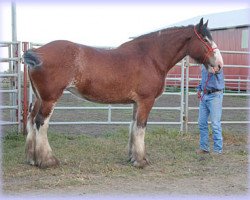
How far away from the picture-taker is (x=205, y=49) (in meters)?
6.05

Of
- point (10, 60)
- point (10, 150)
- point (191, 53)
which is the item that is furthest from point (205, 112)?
point (10, 60)

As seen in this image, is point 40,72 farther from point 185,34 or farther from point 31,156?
point 185,34

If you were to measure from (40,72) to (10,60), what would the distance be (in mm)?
2737

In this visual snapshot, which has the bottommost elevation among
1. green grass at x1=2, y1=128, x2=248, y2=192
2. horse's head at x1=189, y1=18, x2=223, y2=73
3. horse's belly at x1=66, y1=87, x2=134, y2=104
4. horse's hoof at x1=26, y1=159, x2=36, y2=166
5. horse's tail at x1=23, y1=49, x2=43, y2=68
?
A: green grass at x1=2, y1=128, x2=248, y2=192

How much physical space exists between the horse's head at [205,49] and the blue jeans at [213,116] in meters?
0.67

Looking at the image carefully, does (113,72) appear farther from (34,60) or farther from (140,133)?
(34,60)

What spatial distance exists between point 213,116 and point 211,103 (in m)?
0.23

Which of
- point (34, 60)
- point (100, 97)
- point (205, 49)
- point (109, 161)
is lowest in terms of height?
point (109, 161)

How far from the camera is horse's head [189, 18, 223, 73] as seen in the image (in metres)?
6.02

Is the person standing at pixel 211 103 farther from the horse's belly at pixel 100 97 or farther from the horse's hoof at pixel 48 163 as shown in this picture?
the horse's hoof at pixel 48 163

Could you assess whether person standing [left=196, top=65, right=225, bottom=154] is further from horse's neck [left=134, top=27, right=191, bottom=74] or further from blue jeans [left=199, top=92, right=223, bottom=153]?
horse's neck [left=134, top=27, right=191, bottom=74]

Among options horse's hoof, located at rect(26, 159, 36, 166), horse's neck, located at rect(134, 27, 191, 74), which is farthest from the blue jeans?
horse's hoof, located at rect(26, 159, 36, 166)

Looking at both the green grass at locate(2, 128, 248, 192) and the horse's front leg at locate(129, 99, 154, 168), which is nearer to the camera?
the green grass at locate(2, 128, 248, 192)

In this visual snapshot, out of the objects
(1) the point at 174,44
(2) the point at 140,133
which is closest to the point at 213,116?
(1) the point at 174,44
